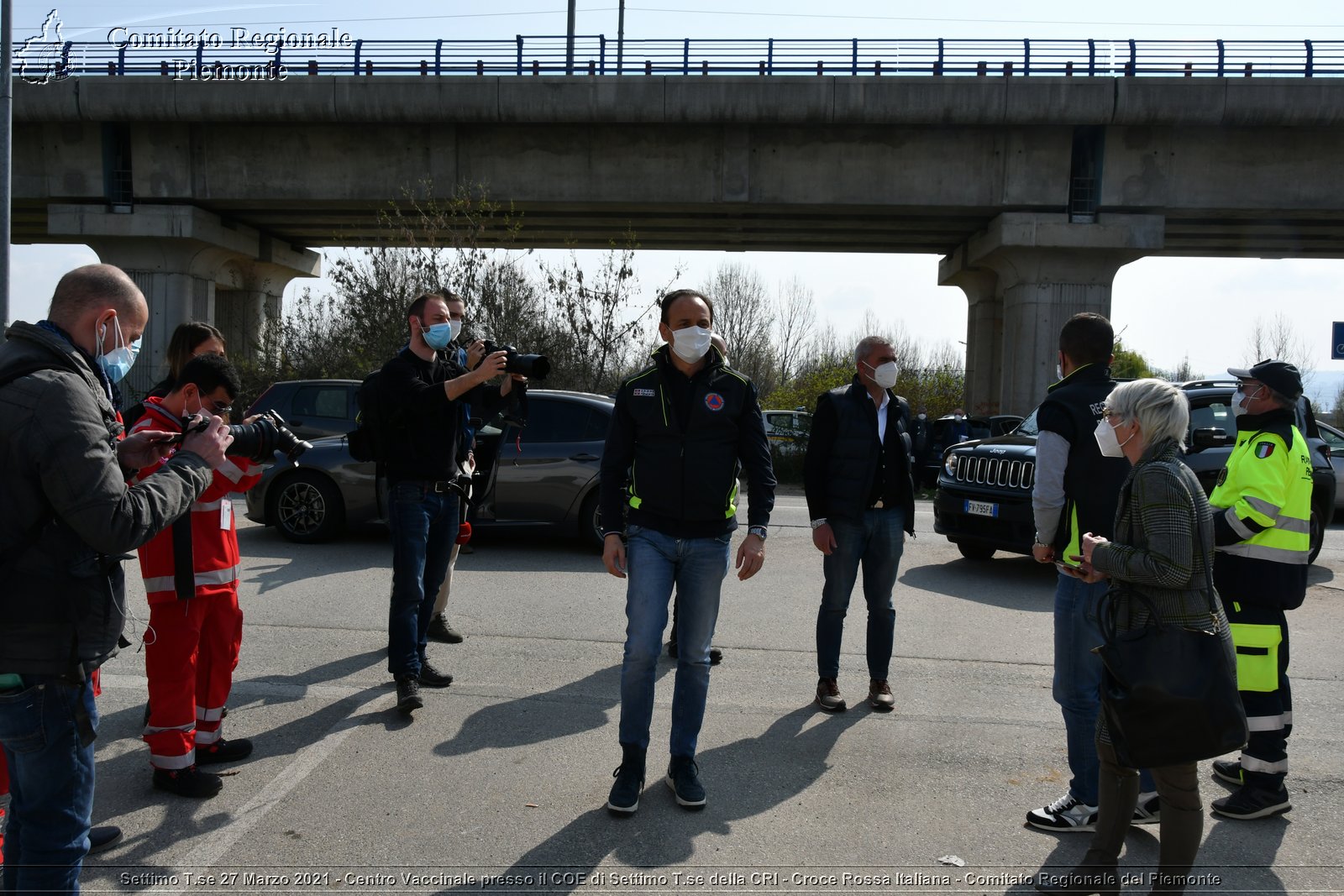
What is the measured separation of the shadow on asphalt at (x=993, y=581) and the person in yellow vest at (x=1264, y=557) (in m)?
3.76

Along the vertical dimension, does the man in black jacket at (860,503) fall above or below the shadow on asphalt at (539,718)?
above

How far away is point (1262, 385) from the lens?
13.8 ft

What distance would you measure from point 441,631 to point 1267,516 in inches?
189

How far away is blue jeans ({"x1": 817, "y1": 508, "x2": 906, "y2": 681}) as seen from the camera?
5.32 meters

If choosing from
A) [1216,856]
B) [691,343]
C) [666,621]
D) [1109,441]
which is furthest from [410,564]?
[1216,856]

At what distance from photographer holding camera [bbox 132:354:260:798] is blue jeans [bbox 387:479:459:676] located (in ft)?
3.15

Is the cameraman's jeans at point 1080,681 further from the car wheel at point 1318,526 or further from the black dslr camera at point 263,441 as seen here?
the car wheel at point 1318,526

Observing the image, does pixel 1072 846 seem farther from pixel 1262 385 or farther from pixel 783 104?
pixel 783 104

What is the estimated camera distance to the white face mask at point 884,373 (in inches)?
212

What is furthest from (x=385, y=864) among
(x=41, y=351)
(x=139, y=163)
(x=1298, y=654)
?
(x=139, y=163)

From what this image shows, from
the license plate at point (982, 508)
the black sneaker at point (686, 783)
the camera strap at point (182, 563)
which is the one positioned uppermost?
the camera strap at point (182, 563)

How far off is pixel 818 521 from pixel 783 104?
61.8 feet

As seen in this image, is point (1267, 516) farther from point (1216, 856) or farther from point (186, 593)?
point (186, 593)

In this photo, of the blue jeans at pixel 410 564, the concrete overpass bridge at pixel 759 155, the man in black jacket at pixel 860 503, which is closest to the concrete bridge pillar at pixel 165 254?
the concrete overpass bridge at pixel 759 155
